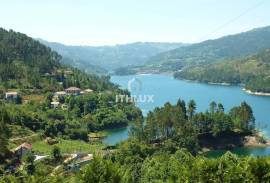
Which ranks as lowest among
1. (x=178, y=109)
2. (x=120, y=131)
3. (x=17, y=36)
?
(x=120, y=131)

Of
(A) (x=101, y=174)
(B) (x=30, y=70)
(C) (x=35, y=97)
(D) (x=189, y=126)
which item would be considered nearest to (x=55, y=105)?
(C) (x=35, y=97)

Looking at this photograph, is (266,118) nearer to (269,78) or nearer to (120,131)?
(120,131)

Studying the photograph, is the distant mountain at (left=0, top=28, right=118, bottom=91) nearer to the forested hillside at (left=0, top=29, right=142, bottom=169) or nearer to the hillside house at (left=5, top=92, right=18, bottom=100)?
the forested hillside at (left=0, top=29, right=142, bottom=169)

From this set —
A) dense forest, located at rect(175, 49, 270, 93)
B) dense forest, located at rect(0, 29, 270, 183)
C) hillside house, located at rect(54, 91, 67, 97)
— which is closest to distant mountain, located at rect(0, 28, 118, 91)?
dense forest, located at rect(0, 29, 270, 183)

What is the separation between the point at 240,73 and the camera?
5837 inches

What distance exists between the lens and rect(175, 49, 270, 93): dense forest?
13425cm

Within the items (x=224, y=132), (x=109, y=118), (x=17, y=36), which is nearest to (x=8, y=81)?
(x=109, y=118)

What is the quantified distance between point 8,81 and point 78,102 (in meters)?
12.9

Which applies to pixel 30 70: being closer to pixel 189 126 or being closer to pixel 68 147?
pixel 68 147

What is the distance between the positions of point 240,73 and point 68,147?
111m

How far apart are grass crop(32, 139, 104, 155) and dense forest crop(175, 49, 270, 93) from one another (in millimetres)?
80000

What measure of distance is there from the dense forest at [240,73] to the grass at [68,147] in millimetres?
80000

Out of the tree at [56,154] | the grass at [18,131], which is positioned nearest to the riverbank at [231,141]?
the tree at [56,154]

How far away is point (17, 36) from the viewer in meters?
97.0
